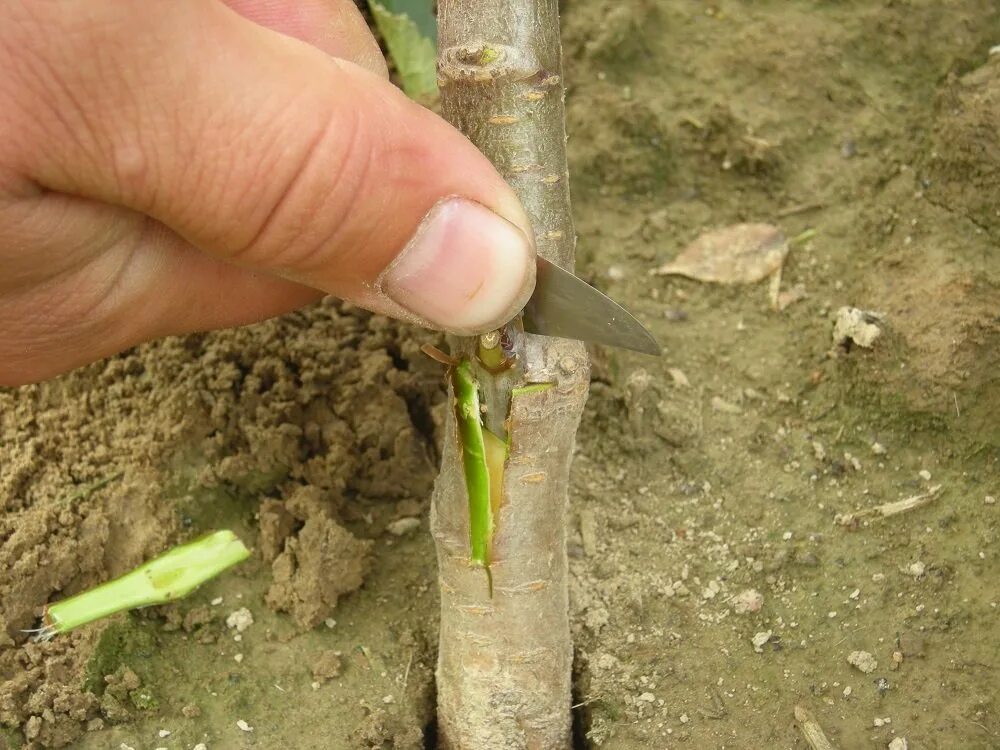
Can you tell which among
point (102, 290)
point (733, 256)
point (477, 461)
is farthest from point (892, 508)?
point (102, 290)

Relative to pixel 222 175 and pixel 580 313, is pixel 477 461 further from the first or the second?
pixel 222 175

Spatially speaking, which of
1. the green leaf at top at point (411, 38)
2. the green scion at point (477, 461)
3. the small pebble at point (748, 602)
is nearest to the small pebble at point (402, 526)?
the green scion at point (477, 461)

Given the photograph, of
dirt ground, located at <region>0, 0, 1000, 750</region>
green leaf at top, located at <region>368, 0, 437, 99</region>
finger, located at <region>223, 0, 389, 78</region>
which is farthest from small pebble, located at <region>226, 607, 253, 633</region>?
green leaf at top, located at <region>368, 0, 437, 99</region>

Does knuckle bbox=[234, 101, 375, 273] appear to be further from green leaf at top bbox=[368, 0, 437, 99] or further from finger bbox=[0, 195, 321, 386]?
green leaf at top bbox=[368, 0, 437, 99]

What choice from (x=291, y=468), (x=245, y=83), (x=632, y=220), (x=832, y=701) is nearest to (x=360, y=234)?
(x=245, y=83)

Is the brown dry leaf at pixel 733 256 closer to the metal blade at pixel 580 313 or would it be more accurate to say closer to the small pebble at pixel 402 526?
the small pebble at pixel 402 526
